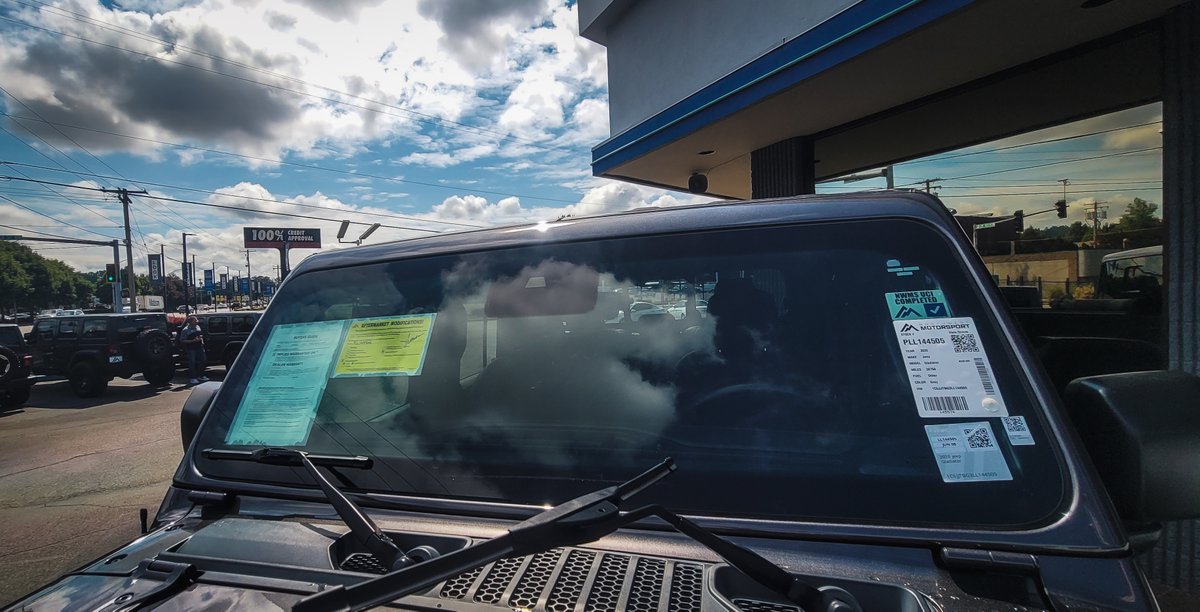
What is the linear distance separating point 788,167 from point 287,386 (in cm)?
742

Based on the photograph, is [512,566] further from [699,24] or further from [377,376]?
[699,24]

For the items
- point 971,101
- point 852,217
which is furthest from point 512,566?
point 971,101

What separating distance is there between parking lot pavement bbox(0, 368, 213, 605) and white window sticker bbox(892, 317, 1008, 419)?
218 inches

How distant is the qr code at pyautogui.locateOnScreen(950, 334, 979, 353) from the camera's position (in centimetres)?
120

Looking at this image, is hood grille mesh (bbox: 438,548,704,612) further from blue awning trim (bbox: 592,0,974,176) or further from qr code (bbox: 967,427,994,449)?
blue awning trim (bbox: 592,0,974,176)

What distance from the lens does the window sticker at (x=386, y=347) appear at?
62.4 inches

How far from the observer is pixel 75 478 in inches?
276

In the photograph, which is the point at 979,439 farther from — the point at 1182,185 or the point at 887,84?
the point at 887,84

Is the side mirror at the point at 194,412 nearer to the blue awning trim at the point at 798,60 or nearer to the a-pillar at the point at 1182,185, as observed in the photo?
the blue awning trim at the point at 798,60

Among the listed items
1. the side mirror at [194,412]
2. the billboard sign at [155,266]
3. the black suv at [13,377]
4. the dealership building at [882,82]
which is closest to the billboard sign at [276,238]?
the billboard sign at [155,266]

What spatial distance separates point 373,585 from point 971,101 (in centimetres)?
706

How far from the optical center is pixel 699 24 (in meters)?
7.48

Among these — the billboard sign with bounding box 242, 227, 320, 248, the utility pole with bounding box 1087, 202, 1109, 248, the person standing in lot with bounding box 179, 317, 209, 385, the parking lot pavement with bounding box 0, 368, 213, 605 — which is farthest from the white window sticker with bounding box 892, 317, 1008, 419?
the billboard sign with bounding box 242, 227, 320, 248

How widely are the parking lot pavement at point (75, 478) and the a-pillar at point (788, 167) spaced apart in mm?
8115
